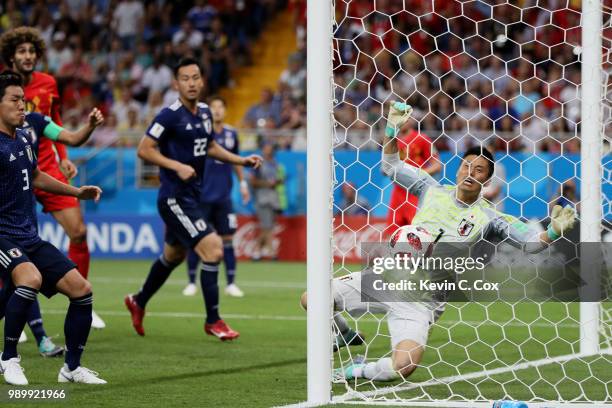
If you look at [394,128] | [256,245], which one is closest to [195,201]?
[394,128]

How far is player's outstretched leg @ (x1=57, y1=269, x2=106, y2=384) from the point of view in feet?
21.8

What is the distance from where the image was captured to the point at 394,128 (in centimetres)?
645

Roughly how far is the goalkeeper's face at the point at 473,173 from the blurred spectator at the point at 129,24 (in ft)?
57.9

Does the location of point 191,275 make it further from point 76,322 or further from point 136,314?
point 76,322

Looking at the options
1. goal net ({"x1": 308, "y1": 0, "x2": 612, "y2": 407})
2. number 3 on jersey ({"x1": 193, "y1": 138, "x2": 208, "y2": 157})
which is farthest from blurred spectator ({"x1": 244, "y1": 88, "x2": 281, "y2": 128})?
number 3 on jersey ({"x1": 193, "y1": 138, "x2": 208, "y2": 157})

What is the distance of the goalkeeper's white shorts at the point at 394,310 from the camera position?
261 inches

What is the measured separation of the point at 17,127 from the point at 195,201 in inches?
99.0

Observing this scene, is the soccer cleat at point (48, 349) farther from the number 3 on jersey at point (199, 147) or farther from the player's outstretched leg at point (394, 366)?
the player's outstretched leg at point (394, 366)

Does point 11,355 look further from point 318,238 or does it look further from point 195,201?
point 195,201

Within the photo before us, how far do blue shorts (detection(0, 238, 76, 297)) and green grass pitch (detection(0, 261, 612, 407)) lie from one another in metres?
0.65

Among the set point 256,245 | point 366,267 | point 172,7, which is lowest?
point 256,245

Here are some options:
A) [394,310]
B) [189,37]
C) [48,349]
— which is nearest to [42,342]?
[48,349]

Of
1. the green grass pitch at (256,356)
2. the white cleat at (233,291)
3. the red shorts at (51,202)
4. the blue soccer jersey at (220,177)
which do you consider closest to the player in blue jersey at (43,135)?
the green grass pitch at (256,356)

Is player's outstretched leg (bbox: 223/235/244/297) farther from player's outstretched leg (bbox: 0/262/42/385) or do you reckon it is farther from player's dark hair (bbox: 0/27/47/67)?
player's outstretched leg (bbox: 0/262/42/385)
